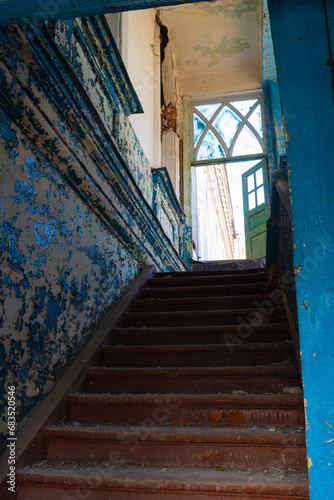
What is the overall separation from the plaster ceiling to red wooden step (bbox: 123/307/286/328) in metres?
6.59

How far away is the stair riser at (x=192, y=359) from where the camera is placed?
110 inches

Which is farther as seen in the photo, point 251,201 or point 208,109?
point 208,109

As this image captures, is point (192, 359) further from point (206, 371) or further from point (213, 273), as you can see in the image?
point (213, 273)

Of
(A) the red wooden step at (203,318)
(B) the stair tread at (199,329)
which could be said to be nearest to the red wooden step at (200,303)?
(A) the red wooden step at (203,318)

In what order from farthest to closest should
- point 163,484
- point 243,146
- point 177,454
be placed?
1. point 243,146
2. point 177,454
3. point 163,484

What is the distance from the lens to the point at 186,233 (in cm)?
806

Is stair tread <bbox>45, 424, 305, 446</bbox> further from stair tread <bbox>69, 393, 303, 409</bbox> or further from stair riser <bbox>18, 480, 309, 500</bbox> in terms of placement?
stair riser <bbox>18, 480, 309, 500</bbox>

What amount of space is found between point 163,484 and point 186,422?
0.54 m

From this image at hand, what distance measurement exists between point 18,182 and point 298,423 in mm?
2017

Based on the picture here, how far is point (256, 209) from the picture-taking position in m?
8.57

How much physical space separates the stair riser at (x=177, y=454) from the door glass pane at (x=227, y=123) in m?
7.35

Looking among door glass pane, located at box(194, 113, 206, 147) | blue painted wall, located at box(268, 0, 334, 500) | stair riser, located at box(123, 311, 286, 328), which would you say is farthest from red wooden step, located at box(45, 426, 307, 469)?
door glass pane, located at box(194, 113, 206, 147)

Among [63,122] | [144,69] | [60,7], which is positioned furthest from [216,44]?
[60,7]

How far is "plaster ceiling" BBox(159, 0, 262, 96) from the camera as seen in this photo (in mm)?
7832
